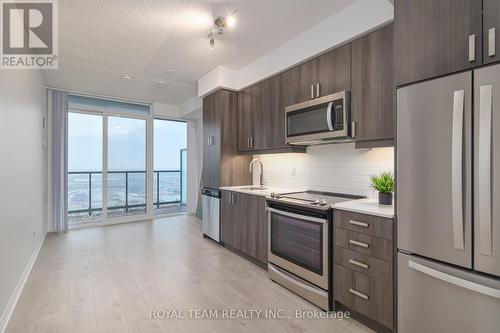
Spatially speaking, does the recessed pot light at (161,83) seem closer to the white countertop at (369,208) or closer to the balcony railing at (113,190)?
the balcony railing at (113,190)

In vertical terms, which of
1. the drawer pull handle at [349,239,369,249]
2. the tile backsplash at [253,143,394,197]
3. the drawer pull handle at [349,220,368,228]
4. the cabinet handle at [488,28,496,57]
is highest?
the cabinet handle at [488,28,496,57]

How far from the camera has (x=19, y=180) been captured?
254 centimetres

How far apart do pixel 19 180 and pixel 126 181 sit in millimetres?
2988

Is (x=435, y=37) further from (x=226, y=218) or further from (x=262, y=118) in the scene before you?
(x=226, y=218)

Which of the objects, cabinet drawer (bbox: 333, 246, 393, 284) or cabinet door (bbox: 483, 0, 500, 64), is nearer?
cabinet door (bbox: 483, 0, 500, 64)

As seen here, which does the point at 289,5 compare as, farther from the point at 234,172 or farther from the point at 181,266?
the point at 181,266

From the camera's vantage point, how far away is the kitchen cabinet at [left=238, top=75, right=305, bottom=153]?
3.18 meters

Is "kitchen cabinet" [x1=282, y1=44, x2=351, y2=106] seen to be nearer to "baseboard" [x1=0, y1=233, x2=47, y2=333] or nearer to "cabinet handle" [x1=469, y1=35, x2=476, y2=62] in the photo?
"cabinet handle" [x1=469, y1=35, x2=476, y2=62]

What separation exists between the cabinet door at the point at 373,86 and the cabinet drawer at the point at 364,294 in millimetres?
1152

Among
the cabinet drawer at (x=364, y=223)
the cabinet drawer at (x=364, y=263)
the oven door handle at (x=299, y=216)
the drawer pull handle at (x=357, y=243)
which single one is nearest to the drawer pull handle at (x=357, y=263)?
the cabinet drawer at (x=364, y=263)

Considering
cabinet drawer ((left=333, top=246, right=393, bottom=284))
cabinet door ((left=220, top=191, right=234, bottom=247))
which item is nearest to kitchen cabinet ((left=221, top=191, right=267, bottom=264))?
cabinet door ((left=220, top=191, right=234, bottom=247))

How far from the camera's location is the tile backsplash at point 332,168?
2.50 meters

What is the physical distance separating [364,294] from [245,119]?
2.72 meters

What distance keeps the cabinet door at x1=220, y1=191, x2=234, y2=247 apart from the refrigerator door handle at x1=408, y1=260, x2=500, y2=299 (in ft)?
7.85
